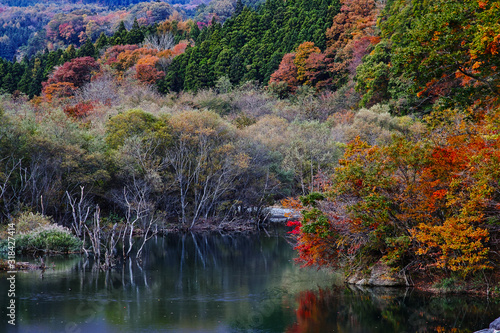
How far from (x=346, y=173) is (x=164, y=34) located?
215ft

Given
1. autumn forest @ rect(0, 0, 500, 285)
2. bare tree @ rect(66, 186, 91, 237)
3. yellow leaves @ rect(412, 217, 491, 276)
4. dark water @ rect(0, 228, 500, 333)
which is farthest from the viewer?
bare tree @ rect(66, 186, 91, 237)

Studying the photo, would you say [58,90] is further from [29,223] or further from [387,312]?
[387,312]

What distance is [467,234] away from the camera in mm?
13594

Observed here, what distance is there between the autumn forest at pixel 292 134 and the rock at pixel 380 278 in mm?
323

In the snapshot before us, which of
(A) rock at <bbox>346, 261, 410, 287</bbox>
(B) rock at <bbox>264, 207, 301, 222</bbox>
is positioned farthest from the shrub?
(B) rock at <bbox>264, 207, 301, 222</bbox>

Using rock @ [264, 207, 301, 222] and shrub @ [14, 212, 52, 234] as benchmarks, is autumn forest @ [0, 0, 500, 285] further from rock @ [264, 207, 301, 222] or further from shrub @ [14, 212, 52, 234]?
rock @ [264, 207, 301, 222]

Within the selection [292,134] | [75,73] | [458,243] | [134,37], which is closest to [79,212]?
[458,243]

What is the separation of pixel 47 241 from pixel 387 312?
1545 centimetres

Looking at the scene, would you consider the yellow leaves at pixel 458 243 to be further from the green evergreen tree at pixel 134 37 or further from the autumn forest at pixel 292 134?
the green evergreen tree at pixel 134 37

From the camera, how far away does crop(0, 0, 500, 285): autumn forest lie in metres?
14.5

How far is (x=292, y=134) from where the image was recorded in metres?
39.2

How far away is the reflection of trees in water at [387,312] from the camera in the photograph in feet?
40.7

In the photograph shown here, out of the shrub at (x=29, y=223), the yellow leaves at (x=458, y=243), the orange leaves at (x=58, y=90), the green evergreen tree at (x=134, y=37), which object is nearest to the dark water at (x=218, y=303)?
the yellow leaves at (x=458, y=243)

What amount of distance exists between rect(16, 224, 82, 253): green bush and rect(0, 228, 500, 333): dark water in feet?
4.17
